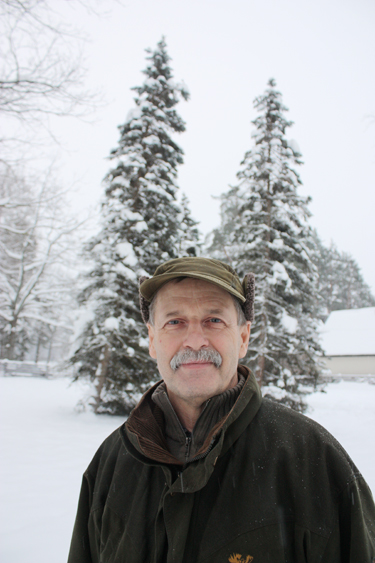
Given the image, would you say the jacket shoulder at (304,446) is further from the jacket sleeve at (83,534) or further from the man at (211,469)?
the jacket sleeve at (83,534)

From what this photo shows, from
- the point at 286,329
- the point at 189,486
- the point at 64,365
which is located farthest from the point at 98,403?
the point at 189,486

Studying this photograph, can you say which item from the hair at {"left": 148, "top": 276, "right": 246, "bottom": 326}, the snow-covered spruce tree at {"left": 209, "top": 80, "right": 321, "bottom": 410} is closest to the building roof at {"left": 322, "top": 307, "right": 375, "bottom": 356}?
the snow-covered spruce tree at {"left": 209, "top": 80, "right": 321, "bottom": 410}

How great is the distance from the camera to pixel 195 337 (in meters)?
1.91

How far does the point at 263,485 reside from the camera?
60.8 inches

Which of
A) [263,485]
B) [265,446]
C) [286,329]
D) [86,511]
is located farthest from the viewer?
[286,329]

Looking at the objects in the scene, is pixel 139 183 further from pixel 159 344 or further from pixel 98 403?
pixel 159 344

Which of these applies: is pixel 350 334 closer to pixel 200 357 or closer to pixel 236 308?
pixel 236 308

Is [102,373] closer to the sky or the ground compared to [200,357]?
closer to the ground

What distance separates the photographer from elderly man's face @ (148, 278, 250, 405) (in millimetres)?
1856

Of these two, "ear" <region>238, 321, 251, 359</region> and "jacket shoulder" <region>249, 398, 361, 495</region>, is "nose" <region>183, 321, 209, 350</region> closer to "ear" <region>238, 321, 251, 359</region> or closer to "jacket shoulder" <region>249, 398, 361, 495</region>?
"ear" <region>238, 321, 251, 359</region>

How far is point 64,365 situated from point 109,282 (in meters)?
3.04

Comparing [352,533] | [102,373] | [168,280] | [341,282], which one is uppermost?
[341,282]

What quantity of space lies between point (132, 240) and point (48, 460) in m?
7.55

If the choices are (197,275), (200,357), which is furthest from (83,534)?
(197,275)
